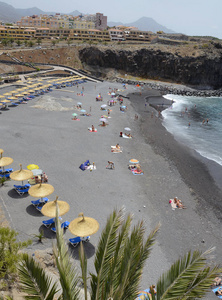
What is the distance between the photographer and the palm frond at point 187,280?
162 inches

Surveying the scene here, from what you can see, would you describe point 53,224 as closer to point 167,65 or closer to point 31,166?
point 31,166

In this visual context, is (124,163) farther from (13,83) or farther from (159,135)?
(13,83)

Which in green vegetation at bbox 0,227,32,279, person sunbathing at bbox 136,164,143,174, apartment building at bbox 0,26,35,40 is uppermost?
apartment building at bbox 0,26,35,40

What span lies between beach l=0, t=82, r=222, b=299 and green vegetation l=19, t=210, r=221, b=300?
7.69m

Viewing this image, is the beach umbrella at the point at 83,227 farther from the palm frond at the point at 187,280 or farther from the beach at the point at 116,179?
the palm frond at the point at 187,280

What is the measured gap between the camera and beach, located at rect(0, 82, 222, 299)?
14.2 metres

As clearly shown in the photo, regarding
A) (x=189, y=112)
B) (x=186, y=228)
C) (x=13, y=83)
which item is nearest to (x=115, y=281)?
(x=186, y=228)

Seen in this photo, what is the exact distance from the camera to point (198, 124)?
4162cm

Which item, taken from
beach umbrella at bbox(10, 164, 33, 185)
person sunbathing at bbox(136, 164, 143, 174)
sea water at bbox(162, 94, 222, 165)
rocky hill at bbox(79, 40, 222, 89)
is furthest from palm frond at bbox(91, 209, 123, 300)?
rocky hill at bbox(79, 40, 222, 89)

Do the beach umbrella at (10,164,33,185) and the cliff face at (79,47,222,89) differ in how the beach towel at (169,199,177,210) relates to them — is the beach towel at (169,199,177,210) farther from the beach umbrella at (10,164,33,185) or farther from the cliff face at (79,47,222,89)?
the cliff face at (79,47,222,89)

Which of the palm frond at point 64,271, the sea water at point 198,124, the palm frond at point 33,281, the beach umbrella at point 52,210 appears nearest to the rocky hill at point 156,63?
the sea water at point 198,124

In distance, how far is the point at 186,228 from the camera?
1544 centimetres

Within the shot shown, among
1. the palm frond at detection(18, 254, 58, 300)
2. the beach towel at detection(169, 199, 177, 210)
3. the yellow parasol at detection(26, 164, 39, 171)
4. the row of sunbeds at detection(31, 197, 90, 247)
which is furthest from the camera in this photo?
the yellow parasol at detection(26, 164, 39, 171)

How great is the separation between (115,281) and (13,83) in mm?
52802
